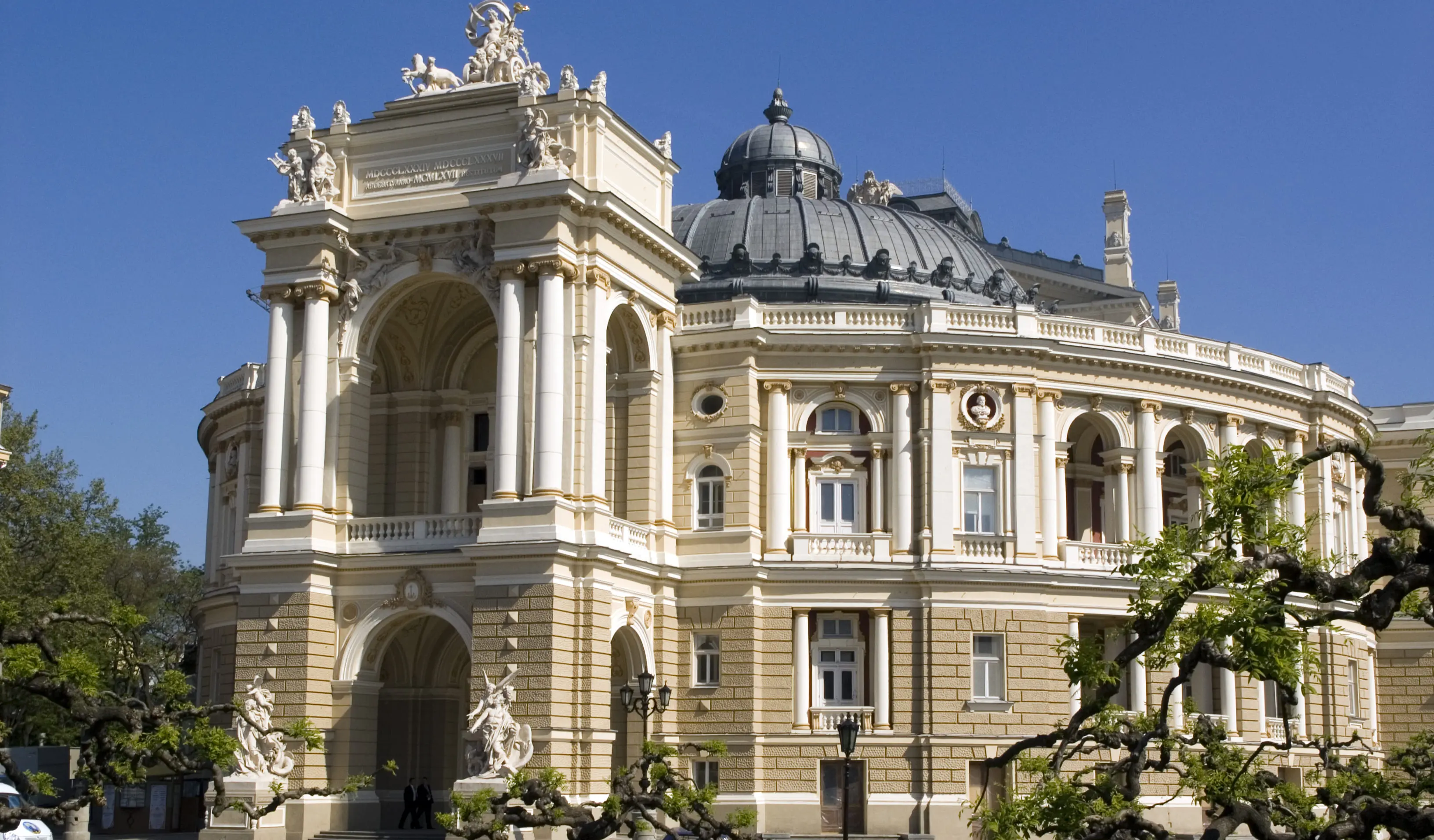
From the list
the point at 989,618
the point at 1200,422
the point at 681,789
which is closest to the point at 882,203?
the point at 1200,422

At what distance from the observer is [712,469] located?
4956 centimetres

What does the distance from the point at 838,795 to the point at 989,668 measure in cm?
530

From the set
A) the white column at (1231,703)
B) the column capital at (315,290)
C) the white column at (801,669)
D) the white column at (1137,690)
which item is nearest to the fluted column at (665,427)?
the white column at (801,669)

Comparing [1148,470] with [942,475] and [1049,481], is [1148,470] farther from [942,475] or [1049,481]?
[942,475]

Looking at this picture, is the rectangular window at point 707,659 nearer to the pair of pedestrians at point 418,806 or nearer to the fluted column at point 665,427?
the fluted column at point 665,427

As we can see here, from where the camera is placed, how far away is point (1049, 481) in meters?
49.9

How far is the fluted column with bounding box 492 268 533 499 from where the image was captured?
4294cm

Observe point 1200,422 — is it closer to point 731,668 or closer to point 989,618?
point 989,618

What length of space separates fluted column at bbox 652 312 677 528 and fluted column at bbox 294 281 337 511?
881 centimetres

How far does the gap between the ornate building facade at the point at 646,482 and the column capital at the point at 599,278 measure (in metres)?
0.09

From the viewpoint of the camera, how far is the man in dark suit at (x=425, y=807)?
45531mm

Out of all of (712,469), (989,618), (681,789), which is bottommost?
(681,789)

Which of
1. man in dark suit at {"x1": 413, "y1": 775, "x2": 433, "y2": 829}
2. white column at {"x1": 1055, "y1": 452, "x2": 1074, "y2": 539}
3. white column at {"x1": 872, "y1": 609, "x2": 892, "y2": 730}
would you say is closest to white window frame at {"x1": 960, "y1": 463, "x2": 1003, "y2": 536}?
white column at {"x1": 1055, "y1": 452, "x2": 1074, "y2": 539}

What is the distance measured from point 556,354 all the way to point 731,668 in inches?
417
